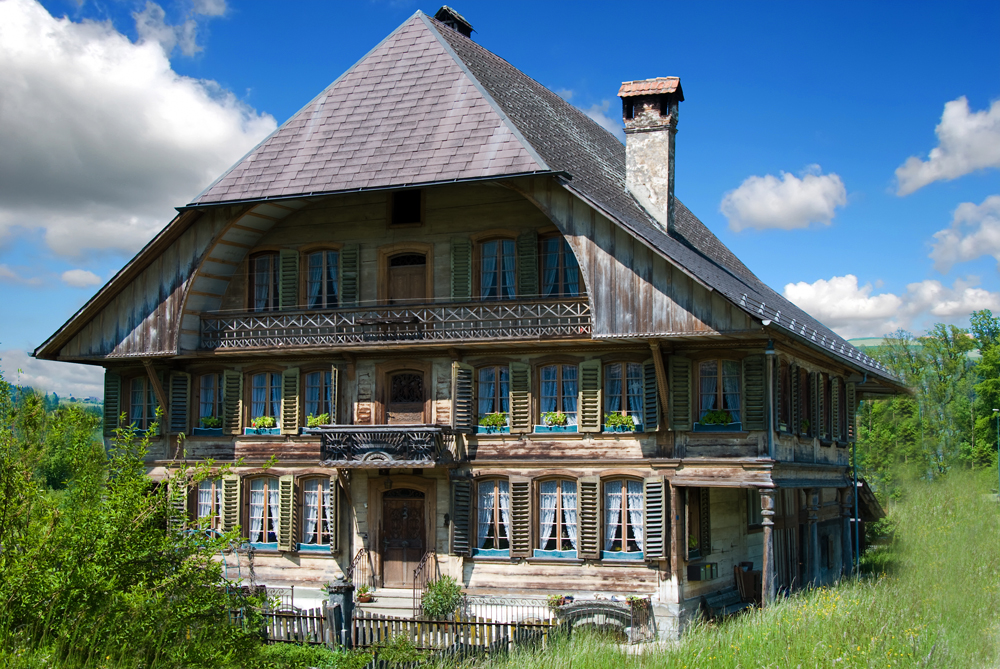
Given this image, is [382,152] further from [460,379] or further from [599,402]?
[599,402]

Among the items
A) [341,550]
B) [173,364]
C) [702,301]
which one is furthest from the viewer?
[173,364]

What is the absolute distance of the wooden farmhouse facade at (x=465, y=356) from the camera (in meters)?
22.7

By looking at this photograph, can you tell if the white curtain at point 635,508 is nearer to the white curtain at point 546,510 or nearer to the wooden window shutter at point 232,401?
the white curtain at point 546,510

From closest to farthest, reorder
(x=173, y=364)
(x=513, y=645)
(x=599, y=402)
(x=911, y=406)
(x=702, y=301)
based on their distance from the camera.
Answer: (x=513, y=645)
(x=702, y=301)
(x=599, y=402)
(x=173, y=364)
(x=911, y=406)

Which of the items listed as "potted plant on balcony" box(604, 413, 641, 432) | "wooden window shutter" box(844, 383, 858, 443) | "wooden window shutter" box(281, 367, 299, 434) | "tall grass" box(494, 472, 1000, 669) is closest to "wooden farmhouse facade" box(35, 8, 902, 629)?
"wooden window shutter" box(281, 367, 299, 434)

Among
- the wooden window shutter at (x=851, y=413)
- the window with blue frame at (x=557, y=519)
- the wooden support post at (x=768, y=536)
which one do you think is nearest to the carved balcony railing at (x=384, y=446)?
the window with blue frame at (x=557, y=519)

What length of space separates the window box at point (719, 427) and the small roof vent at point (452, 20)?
1541 cm

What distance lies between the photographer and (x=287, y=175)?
2508 cm

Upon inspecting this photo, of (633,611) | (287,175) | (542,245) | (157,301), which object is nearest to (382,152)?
(287,175)

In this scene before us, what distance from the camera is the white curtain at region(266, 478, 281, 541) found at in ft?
86.8

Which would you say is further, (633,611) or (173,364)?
(173,364)

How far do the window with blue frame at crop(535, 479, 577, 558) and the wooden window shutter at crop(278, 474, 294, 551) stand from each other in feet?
20.8

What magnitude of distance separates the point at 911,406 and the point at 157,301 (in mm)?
57929

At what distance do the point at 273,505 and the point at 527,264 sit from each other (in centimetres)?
896
